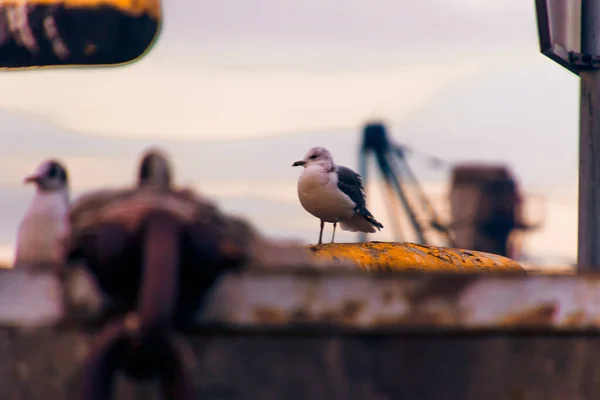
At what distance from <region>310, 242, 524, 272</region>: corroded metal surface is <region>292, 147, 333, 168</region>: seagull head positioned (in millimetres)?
3587

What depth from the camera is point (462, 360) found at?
78.4 inches

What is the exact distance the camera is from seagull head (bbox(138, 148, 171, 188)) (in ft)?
6.75

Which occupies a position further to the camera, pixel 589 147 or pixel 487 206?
pixel 487 206

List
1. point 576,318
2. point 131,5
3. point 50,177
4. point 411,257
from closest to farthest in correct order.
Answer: point 576,318, point 411,257, point 50,177, point 131,5

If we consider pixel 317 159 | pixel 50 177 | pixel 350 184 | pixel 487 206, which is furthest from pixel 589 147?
pixel 487 206

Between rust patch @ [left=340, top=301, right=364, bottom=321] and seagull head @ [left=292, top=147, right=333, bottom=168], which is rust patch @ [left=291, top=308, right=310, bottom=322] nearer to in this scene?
rust patch @ [left=340, top=301, right=364, bottom=321]

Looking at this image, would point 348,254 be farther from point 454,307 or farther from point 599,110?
point 454,307

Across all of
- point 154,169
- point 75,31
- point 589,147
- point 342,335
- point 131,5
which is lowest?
point 342,335

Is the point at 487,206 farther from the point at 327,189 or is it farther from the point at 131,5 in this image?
the point at 327,189

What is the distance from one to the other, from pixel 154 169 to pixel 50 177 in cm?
362

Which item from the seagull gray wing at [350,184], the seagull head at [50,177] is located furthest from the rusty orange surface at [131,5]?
the seagull head at [50,177]

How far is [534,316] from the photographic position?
2.01 meters

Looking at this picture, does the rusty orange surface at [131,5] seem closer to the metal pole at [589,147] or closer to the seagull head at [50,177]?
the seagull head at [50,177]

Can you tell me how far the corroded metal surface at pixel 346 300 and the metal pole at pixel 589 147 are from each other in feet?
12.8
